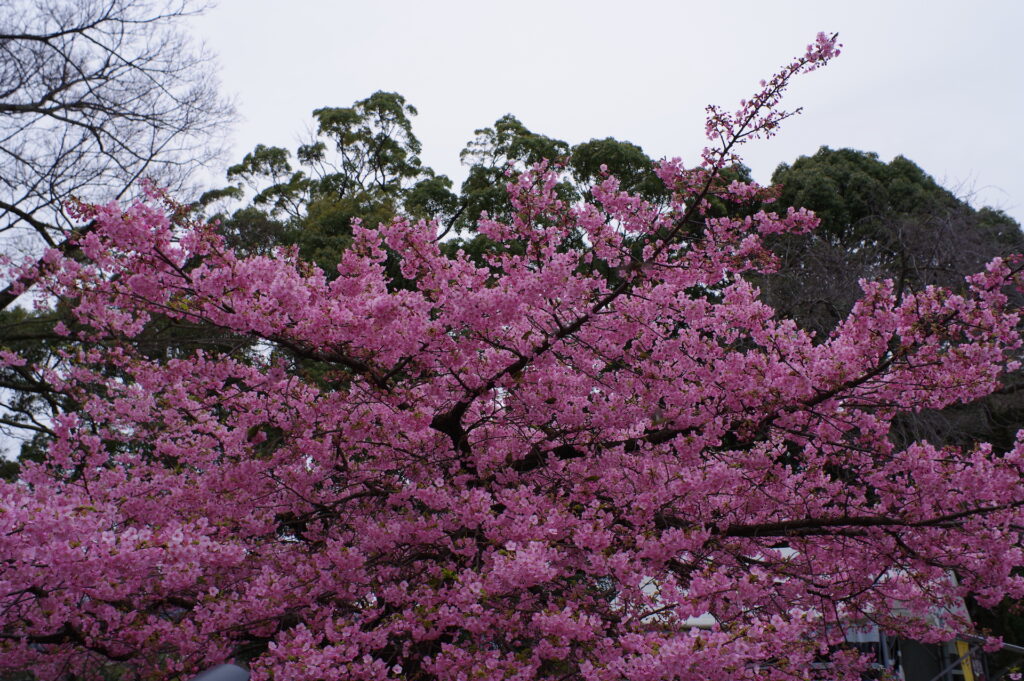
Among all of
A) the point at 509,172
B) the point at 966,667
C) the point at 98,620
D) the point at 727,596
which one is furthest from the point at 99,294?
the point at 966,667

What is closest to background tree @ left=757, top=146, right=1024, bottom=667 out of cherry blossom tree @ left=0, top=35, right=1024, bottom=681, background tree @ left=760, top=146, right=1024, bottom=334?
background tree @ left=760, top=146, right=1024, bottom=334

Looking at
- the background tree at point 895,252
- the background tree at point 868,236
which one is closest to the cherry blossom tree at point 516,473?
the background tree at point 895,252

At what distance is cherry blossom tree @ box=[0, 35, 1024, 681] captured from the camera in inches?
164

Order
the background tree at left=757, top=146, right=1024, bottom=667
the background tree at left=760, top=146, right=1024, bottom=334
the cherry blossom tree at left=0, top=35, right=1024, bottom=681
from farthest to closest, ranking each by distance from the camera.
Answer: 1. the background tree at left=760, top=146, right=1024, bottom=334
2. the background tree at left=757, top=146, right=1024, bottom=667
3. the cherry blossom tree at left=0, top=35, right=1024, bottom=681

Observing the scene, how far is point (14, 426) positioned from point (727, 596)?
10.7m

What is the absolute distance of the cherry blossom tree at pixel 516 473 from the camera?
416 centimetres

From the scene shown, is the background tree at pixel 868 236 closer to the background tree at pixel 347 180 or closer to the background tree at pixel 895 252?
the background tree at pixel 895 252

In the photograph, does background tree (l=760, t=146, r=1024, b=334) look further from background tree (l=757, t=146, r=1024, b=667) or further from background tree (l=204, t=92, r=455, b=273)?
background tree (l=204, t=92, r=455, b=273)

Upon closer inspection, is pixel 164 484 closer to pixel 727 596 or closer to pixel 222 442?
pixel 222 442

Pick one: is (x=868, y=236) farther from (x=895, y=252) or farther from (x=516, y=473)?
(x=516, y=473)

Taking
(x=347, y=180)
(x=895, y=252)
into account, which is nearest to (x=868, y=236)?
(x=895, y=252)

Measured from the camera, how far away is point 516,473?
5688 millimetres

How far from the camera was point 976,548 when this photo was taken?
4.96 metres

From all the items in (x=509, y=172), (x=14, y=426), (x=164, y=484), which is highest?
(x=14, y=426)
